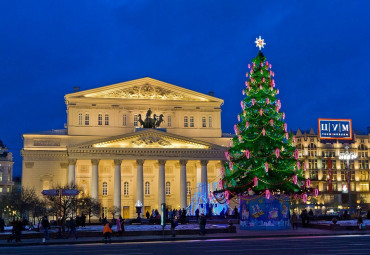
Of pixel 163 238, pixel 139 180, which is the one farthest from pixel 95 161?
pixel 163 238

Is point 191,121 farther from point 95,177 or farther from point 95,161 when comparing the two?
point 95,177

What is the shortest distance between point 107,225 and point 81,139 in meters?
46.3

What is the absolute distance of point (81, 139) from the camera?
7706 centimetres

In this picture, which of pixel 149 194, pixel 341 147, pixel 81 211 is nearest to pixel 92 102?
pixel 149 194

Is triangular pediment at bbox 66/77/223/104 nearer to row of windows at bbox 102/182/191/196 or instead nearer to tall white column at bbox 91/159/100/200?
tall white column at bbox 91/159/100/200

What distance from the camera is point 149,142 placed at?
72938mm

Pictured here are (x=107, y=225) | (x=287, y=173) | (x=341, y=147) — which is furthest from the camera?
(x=341, y=147)

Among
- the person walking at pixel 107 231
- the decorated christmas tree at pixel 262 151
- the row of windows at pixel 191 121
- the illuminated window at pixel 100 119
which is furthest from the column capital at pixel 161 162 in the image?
the person walking at pixel 107 231

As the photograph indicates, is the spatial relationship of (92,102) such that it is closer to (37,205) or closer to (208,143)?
(208,143)

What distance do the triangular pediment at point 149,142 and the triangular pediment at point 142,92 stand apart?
8.54 metres

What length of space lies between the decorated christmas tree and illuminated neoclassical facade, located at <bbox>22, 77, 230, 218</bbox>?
3335 cm

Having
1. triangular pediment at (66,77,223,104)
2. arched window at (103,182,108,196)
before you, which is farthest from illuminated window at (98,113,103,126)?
arched window at (103,182,108,196)

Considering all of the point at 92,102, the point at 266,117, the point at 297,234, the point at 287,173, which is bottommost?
the point at 297,234

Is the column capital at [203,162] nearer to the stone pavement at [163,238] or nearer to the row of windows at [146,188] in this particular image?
the row of windows at [146,188]
